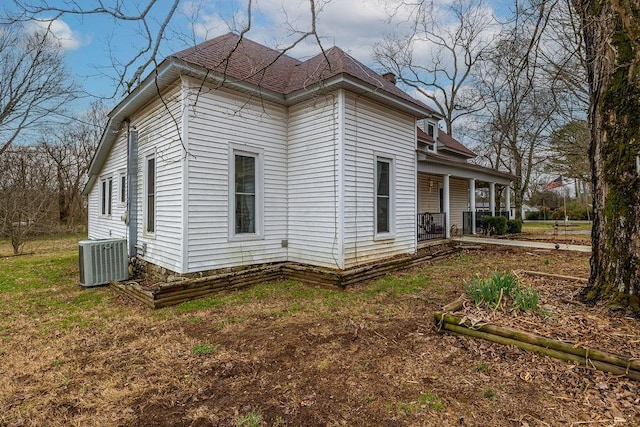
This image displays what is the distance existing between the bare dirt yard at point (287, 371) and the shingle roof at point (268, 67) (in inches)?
172

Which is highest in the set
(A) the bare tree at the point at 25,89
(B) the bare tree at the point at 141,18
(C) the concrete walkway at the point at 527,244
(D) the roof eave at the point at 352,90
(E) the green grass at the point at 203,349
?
(A) the bare tree at the point at 25,89

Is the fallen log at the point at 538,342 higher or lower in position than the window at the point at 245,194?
lower

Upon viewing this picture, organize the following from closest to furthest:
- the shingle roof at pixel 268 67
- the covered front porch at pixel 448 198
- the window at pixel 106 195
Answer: the shingle roof at pixel 268 67 < the window at pixel 106 195 < the covered front porch at pixel 448 198

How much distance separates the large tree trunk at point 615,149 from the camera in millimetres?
3648

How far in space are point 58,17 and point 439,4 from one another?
4.93 m

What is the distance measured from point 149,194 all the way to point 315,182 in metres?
3.82

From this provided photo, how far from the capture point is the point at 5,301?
19.6 feet

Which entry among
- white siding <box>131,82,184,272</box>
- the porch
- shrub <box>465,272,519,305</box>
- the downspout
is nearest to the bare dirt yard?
shrub <box>465,272,519,305</box>

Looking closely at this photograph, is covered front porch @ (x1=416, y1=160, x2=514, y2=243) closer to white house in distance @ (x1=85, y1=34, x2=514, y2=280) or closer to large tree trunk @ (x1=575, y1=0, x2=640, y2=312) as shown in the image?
white house in distance @ (x1=85, y1=34, x2=514, y2=280)

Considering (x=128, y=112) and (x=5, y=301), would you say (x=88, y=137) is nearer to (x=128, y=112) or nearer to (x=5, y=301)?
(x=128, y=112)

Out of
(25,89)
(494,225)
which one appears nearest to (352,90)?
(494,225)

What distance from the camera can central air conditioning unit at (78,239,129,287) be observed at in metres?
6.86

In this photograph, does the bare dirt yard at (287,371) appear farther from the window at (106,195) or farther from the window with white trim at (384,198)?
the window at (106,195)

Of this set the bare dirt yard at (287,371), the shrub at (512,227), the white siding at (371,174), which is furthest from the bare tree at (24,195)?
the shrub at (512,227)
